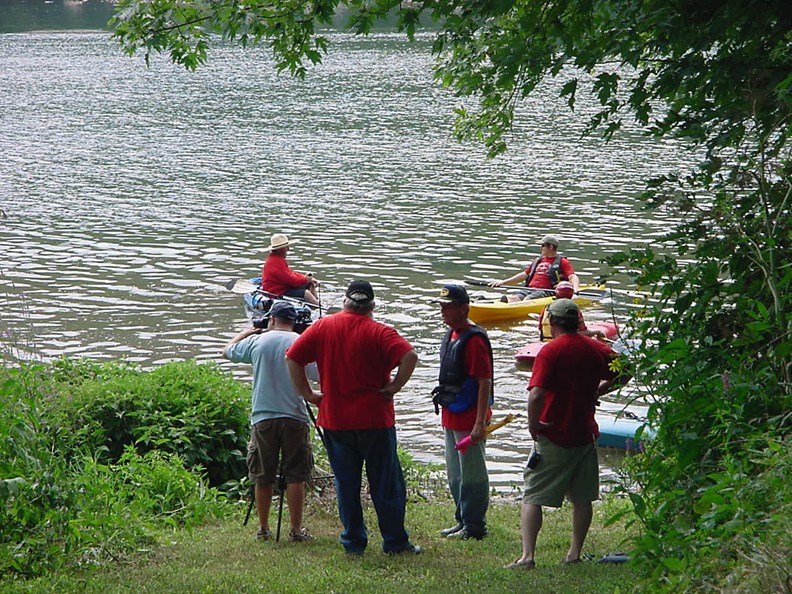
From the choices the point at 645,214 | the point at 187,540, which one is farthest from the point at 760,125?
the point at 645,214

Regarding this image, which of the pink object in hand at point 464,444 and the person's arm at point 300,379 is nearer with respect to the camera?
the person's arm at point 300,379

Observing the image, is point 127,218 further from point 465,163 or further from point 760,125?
point 760,125

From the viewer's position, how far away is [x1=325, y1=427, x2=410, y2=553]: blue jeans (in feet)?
24.6

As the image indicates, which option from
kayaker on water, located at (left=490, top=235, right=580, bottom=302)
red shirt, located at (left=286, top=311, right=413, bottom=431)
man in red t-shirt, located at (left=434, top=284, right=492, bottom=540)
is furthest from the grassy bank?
kayaker on water, located at (left=490, top=235, right=580, bottom=302)

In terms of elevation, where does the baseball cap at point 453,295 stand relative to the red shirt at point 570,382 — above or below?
above

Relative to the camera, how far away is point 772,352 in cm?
543

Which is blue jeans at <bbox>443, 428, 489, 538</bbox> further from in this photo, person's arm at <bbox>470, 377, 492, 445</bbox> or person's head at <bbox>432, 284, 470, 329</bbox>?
person's head at <bbox>432, 284, 470, 329</bbox>

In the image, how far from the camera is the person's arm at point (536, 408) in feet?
23.5

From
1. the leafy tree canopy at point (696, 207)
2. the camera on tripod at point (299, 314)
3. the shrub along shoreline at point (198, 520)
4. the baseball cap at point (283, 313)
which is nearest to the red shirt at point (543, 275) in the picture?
the camera on tripod at point (299, 314)

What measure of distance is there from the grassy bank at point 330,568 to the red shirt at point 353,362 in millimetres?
903

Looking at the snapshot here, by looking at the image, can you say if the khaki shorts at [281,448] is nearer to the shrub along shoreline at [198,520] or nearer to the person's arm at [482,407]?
the shrub along shoreline at [198,520]

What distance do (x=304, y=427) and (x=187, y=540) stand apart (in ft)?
3.55

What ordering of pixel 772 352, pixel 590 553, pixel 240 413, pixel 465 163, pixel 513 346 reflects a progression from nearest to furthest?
1. pixel 772 352
2. pixel 590 553
3. pixel 240 413
4. pixel 513 346
5. pixel 465 163

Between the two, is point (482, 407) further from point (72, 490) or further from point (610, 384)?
point (72, 490)
